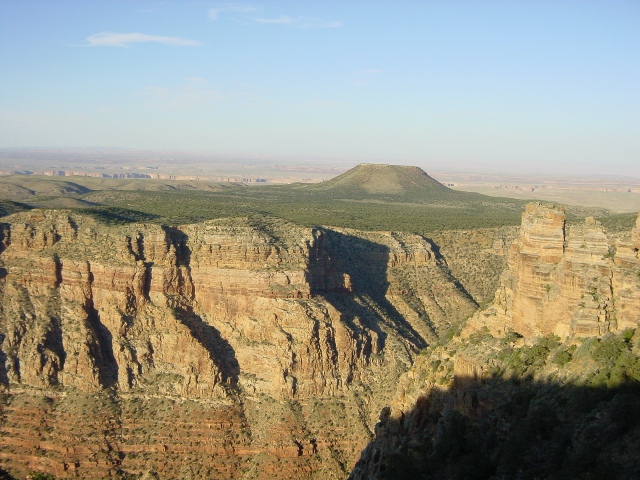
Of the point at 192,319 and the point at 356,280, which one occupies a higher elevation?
the point at 356,280

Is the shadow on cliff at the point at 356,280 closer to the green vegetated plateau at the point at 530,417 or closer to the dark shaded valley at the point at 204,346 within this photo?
the dark shaded valley at the point at 204,346

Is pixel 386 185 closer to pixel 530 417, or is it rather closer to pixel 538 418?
pixel 530 417

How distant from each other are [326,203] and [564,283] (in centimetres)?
10126

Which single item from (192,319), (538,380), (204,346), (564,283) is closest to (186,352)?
(204,346)

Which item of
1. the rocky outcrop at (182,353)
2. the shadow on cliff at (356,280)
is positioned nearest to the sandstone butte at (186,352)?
the rocky outcrop at (182,353)

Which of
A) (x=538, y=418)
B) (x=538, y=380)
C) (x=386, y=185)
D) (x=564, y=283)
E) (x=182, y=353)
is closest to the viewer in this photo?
(x=538, y=418)

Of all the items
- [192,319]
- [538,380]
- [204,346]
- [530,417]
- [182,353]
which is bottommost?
[182,353]

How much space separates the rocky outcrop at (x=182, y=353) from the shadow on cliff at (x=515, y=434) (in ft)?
68.7

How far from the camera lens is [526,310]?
31.2 metres

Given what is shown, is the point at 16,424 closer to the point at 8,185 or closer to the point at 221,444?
the point at 221,444

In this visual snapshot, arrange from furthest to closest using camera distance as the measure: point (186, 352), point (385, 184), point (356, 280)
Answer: point (385, 184), point (356, 280), point (186, 352)

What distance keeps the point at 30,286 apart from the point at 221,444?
21.2 metres

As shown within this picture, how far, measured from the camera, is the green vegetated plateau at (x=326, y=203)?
88.8 meters

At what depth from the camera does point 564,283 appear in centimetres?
2878
